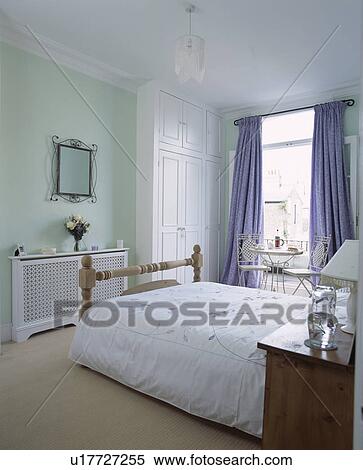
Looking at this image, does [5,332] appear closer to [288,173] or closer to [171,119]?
[171,119]

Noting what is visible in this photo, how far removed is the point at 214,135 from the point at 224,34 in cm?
201

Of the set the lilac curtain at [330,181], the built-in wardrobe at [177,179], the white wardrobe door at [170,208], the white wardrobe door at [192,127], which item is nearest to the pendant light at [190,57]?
the built-in wardrobe at [177,179]

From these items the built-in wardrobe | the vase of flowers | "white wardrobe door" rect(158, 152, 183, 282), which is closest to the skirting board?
the vase of flowers

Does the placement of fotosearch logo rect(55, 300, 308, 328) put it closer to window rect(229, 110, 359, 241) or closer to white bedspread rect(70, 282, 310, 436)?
white bedspread rect(70, 282, 310, 436)

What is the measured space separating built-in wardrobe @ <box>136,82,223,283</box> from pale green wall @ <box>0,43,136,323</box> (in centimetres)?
19

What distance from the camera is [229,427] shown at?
171 cm

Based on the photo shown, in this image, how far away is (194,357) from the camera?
1779mm

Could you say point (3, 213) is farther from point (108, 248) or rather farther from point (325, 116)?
point (325, 116)

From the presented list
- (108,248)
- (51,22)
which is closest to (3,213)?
(108,248)

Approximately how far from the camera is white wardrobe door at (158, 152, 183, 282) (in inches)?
166

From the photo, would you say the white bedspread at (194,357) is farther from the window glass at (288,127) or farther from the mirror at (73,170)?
the window glass at (288,127)

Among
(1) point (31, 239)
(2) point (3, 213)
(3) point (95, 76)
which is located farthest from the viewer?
(3) point (95, 76)

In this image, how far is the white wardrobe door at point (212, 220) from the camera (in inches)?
197

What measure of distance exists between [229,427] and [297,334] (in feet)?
2.08
